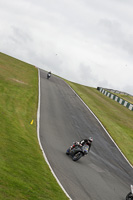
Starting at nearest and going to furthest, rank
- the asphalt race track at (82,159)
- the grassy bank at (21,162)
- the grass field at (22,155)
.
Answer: the grassy bank at (21,162), the grass field at (22,155), the asphalt race track at (82,159)

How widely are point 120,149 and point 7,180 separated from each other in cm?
1639

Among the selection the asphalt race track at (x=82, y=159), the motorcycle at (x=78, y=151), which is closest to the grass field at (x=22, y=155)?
the asphalt race track at (x=82, y=159)

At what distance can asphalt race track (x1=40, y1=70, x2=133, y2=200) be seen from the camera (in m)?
13.0

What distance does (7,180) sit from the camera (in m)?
9.44

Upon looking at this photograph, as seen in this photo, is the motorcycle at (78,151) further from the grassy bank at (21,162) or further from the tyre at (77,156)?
the grassy bank at (21,162)

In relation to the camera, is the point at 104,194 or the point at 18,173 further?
the point at 104,194

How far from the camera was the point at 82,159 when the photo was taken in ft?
57.3

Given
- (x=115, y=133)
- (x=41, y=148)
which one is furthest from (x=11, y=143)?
(x=115, y=133)

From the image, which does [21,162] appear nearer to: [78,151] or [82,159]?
[78,151]

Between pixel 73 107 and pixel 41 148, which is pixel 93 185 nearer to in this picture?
pixel 41 148

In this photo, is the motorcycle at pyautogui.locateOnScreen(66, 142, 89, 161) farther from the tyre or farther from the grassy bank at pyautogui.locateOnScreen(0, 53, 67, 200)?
the grassy bank at pyautogui.locateOnScreen(0, 53, 67, 200)

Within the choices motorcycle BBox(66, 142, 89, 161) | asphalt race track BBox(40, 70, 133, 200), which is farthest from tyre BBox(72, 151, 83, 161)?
asphalt race track BBox(40, 70, 133, 200)

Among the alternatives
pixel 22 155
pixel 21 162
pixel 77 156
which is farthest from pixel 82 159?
pixel 21 162

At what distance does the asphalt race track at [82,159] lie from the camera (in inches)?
512
